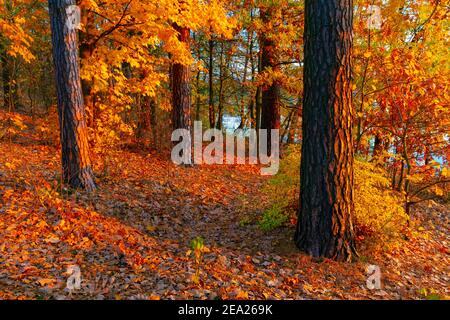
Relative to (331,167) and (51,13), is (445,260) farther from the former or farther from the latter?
(51,13)

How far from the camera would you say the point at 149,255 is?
479 cm

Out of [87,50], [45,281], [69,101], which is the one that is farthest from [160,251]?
[87,50]

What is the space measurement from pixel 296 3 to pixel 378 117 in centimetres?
559

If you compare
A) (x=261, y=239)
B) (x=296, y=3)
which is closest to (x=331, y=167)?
(x=261, y=239)

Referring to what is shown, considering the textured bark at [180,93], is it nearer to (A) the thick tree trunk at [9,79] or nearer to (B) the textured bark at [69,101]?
(B) the textured bark at [69,101]

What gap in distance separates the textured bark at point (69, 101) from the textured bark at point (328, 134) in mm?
4711

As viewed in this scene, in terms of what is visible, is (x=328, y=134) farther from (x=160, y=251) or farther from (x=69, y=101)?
(x=69, y=101)

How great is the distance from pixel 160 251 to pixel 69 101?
12.4 ft

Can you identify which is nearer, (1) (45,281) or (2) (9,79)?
(1) (45,281)

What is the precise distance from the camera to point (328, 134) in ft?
15.0

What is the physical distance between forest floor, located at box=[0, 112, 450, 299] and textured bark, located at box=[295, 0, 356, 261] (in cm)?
42

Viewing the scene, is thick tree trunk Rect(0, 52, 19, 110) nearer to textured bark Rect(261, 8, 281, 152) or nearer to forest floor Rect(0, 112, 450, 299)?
forest floor Rect(0, 112, 450, 299)
